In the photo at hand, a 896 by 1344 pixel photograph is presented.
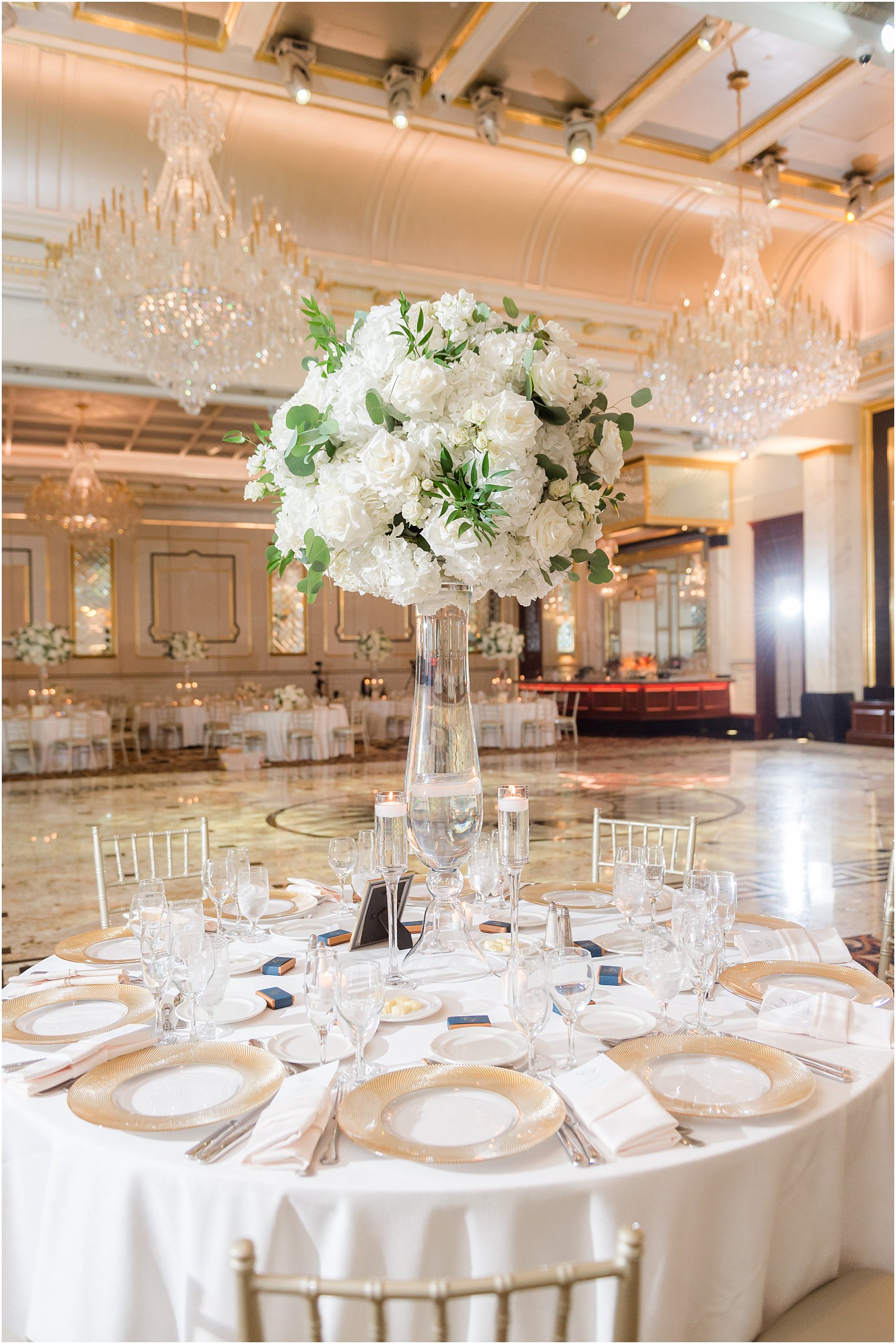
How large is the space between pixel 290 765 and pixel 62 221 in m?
6.12

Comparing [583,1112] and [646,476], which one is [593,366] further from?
[646,476]

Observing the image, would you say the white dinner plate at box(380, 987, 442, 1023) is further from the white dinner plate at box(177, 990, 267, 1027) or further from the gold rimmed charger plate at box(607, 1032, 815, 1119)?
the gold rimmed charger plate at box(607, 1032, 815, 1119)

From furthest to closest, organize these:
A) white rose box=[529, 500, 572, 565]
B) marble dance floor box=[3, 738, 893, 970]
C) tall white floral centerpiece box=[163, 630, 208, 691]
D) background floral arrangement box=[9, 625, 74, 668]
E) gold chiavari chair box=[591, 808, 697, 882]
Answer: tall white floral centerpiece box=[163, 630, 208, 691] → background floral arrangement box=[9, 625, 74, 668] → marble dance floor box=[3, 738, 893, 970] → gold chiavari chair box=[591, 808, 697, 882] → white rose box=[529, 500, 572, 565]

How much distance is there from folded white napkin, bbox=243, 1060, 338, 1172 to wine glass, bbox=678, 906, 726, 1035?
61cm

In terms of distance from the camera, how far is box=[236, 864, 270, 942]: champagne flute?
83.7 inches

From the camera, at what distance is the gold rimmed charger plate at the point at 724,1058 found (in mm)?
1297

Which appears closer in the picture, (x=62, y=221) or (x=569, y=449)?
(x=569, y=449)

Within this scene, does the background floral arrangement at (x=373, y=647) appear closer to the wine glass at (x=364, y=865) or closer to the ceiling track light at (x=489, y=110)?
the ceiling track light at (x=489, y=110)

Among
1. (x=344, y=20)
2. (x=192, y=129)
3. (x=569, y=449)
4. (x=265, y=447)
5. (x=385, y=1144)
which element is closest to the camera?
(x=385, y=1144)

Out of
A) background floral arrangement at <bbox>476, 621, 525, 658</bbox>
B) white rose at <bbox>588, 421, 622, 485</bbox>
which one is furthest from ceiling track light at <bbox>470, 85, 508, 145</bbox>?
background floral arrangement at <bbox>476, 621, 525, 658</bbox>

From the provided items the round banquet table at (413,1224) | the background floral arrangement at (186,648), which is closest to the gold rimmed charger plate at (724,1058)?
the round banquet table at (413,1224)

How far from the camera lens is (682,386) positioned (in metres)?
8.16

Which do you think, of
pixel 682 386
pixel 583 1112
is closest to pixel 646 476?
pixel 682 386

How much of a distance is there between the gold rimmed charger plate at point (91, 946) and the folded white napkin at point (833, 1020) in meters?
1.31
